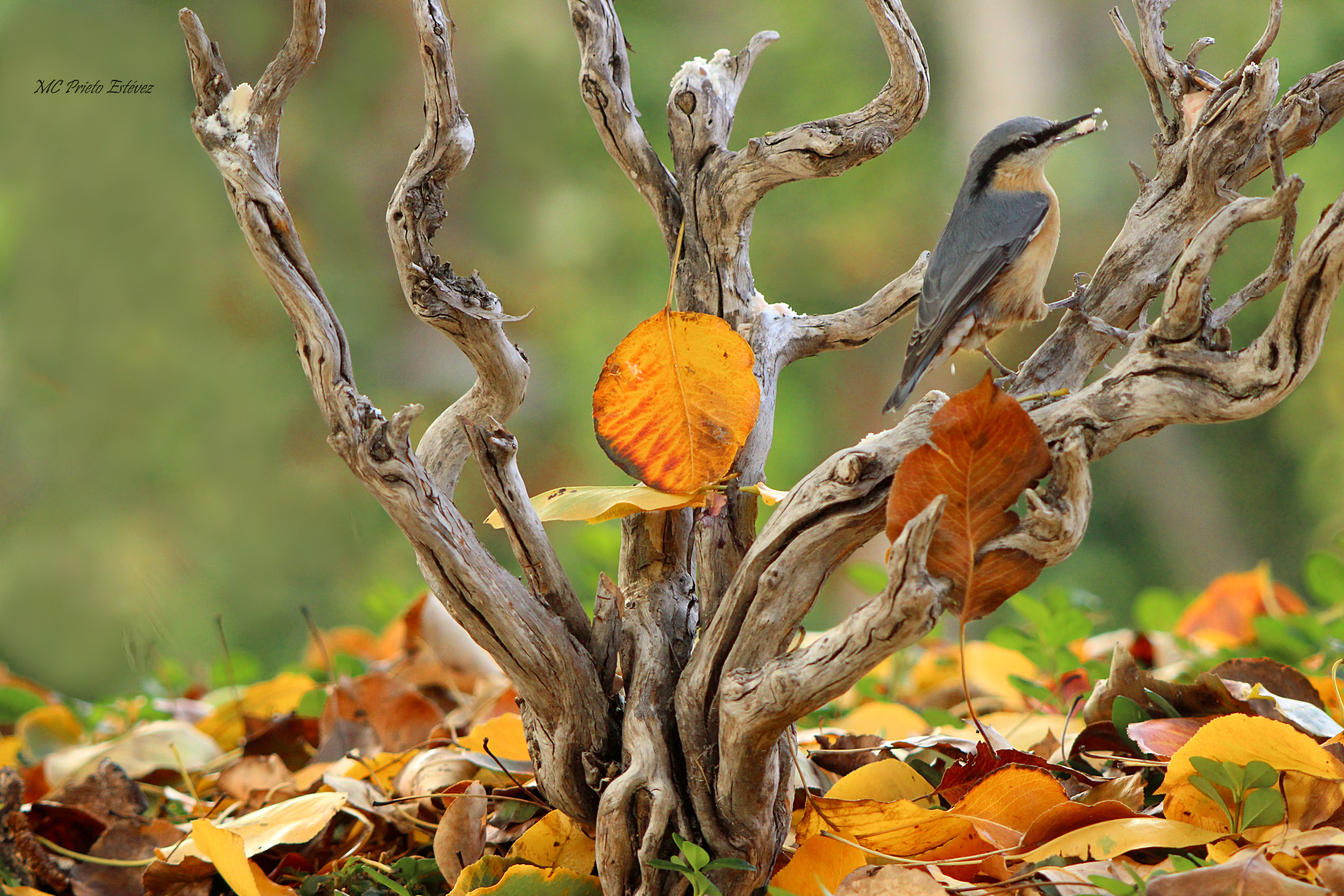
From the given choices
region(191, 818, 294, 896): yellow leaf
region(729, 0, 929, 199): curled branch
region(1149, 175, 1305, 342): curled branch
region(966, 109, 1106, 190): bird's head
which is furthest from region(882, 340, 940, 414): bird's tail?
region(191, 818, 294, 896): yellow leaf

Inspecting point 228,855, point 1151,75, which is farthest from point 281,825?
point 1151,75

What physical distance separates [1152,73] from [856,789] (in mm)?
510

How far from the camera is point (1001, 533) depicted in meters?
0.53

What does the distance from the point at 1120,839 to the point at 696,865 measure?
229 millimetres

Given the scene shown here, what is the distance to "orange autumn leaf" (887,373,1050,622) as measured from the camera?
52 centimetres

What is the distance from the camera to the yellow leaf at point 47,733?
1095mm

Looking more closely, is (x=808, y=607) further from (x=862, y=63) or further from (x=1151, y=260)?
(x=862, y=63)

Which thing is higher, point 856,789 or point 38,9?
point 38,9

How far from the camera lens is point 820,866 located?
0.61 m

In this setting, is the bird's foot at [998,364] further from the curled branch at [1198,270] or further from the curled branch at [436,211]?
the curled branch at [436,211]

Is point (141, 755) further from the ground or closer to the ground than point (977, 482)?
closer to the ground

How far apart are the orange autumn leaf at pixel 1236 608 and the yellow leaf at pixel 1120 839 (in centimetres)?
69

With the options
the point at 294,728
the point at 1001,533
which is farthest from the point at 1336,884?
the point at 294,728

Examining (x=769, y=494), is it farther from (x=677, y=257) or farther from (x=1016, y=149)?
(x=1016, y=149)
